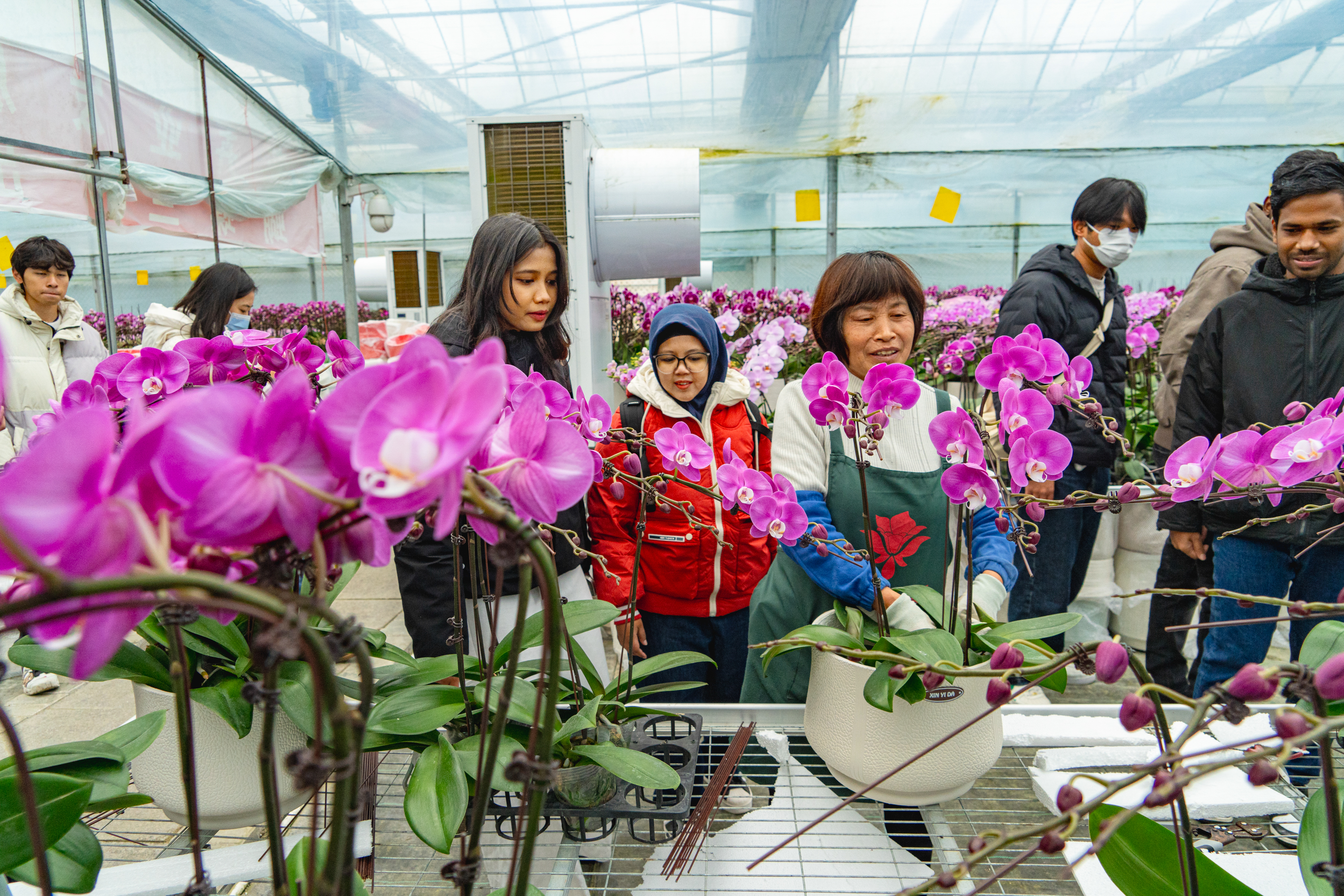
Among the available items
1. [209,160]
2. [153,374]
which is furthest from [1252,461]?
[209,160]

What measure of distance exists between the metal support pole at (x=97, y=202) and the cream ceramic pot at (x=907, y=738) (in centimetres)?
315

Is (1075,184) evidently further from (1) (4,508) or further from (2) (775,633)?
(1) (4,508)

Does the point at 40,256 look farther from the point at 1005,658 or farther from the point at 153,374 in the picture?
the point at 1005,658

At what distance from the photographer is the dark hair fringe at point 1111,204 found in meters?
1.80

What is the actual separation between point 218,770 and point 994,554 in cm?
80

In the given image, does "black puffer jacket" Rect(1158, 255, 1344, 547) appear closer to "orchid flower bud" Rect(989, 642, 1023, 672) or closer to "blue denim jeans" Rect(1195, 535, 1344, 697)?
"blue denim jeans" Rect(1195, 535, 1344, 697)

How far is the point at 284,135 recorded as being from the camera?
13.8 ft

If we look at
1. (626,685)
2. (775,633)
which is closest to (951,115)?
(775,633)

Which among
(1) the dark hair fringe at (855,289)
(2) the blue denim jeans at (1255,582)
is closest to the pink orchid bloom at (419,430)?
(1) the dark hair fringe at (855,289)

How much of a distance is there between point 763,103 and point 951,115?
112 cm

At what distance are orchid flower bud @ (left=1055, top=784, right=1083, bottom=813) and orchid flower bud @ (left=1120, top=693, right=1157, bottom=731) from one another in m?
0.04

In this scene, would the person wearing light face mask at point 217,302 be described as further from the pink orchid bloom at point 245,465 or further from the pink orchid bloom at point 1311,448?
the pink orchid bloom at point 1311,448

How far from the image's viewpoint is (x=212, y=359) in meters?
0.70

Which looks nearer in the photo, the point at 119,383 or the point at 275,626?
the point at 275,626
